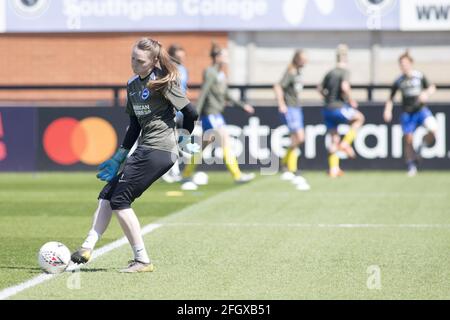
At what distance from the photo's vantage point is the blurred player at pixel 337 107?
21.0 metres

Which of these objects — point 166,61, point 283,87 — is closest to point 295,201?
point 283,87

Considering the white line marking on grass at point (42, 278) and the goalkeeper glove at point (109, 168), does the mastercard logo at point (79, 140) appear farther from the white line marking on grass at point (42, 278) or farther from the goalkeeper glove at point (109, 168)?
the goalkeeper glove at point (109, 168)

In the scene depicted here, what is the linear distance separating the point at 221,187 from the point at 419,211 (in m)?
4.43

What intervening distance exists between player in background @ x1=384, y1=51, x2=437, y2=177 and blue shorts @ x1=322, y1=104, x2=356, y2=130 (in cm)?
69

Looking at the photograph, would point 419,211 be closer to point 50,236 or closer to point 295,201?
point 295,201

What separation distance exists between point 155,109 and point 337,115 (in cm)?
1168

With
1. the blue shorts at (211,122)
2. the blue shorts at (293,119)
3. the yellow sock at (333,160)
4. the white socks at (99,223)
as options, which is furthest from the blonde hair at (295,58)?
the white socks at (99,223)

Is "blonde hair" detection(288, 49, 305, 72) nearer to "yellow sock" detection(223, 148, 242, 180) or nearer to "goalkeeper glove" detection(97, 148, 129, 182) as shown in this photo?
"yellow sock" detection(223, 148, 242, 180)

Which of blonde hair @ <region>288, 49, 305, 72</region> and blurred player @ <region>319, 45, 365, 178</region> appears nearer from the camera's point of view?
blonde hair @ <region>288, 49, 305, 72</region>

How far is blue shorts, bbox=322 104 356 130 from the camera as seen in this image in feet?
68.9

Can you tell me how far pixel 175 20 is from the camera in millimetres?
26531

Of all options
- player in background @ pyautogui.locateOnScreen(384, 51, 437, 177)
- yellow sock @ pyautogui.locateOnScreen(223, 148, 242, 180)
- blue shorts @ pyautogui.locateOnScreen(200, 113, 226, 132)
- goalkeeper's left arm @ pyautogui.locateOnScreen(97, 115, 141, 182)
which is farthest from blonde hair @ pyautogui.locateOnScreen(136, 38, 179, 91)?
player in background @ pyautogui.locateOnScreen(384, 51, 437, 177)

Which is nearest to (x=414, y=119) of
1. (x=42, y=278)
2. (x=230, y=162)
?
(x=230, y=162)
